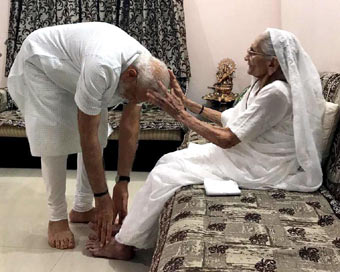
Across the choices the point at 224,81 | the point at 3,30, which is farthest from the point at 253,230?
the point at 3,30

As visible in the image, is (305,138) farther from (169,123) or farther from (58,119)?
(169,123)

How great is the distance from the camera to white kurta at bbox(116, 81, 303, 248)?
191 cm

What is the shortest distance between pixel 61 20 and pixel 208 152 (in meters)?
2.65

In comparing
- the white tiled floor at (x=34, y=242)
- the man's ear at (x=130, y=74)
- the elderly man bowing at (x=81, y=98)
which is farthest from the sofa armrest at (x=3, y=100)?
the man's ear at (x=130, y=74)

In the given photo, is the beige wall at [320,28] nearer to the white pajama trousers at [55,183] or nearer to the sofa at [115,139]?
the sofa at [115,139]

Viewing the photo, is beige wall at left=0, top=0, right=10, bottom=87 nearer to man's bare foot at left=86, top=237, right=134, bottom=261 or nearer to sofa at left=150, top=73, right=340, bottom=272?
man's bare foot at left=86, top=237, right=134, bottom=261

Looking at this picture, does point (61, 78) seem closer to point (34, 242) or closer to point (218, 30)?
point (34, 242)

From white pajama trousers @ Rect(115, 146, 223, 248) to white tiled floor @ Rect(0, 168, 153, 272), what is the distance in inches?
6.8

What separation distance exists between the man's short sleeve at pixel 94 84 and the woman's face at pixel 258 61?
2.20 ft

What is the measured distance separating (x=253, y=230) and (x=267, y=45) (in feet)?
2.85

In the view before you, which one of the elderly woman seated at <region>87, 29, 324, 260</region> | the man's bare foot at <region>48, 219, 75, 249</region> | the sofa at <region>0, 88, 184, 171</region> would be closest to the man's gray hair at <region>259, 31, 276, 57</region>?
the elderly woman seated at <region>87, 29, 324, 260</region>

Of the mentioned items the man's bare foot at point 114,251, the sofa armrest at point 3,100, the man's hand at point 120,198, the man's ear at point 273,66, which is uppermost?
the man's ear at point 273,66

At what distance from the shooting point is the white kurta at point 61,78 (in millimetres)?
1782

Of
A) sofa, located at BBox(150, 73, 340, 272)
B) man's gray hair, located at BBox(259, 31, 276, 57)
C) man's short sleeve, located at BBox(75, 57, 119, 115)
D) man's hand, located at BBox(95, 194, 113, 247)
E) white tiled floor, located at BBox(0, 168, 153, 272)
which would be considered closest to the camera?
sofa, located at BBox(150, 73, 340, 272)
